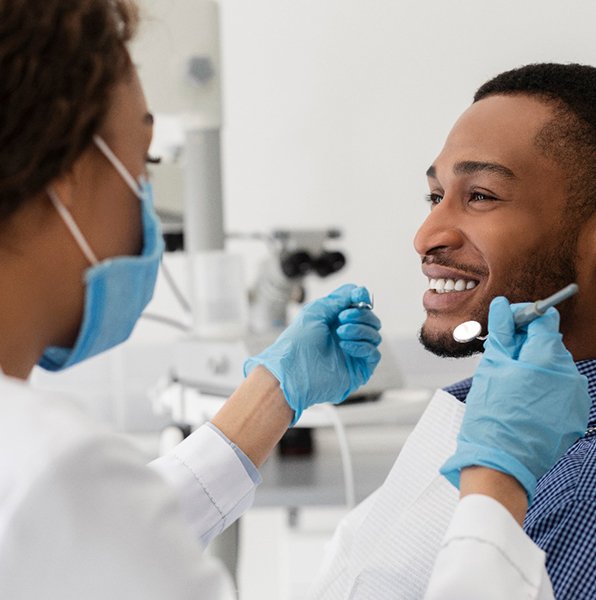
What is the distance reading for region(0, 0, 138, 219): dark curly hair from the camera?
0.77 meters

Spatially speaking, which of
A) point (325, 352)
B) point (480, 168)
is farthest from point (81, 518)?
point (480, 168)

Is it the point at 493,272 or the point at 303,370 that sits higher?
the point at 493,272

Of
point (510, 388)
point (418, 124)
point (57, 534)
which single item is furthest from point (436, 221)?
point (418, 124)

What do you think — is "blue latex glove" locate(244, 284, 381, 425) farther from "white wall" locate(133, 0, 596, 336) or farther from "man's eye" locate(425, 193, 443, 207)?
"white wall" locate(133, 0, 596, 336)

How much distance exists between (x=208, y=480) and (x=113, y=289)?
0.42 m

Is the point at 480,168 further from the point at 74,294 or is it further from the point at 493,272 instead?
the point at 74,294

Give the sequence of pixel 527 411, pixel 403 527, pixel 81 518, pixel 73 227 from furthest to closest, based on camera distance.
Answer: pixel 403 527, pixel 527 411, pixel 73 227, pixel 81 518

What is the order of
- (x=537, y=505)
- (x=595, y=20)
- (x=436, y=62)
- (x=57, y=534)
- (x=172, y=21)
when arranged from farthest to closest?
1. (x=436, y=62)
2. (x=595, y=20)
3. (x=172, y=21)
4. (x=537, y=505)
5. (x=57, y=534)

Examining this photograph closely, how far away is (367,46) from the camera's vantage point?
122 inches

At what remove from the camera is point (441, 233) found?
1.33m

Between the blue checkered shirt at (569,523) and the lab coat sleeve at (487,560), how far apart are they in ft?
0.43

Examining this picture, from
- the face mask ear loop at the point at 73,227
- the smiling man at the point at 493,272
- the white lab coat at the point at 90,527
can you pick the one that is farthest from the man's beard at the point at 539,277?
the face mask ear loop at the point at 73,227

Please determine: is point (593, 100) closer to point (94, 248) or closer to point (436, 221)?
point (436, 221)

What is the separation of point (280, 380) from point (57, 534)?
62 centimetres
